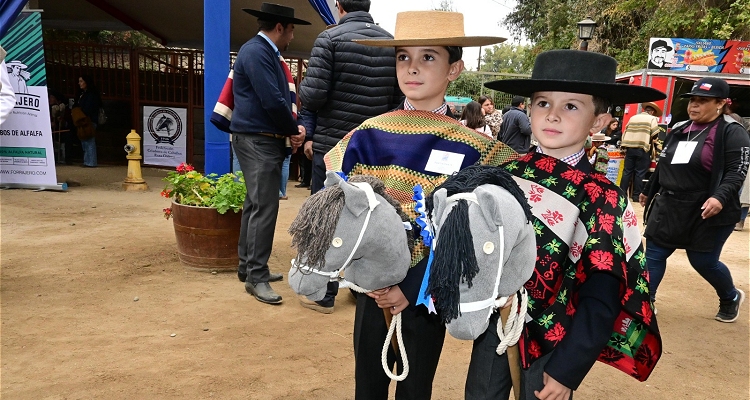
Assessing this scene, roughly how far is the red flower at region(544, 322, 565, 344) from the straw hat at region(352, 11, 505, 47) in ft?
3.31

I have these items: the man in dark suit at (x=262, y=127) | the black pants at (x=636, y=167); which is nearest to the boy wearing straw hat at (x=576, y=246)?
the man in dark suit at (x=262, y=127)

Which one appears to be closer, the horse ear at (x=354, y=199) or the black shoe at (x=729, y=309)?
the horse ear at (x=354, y=199)

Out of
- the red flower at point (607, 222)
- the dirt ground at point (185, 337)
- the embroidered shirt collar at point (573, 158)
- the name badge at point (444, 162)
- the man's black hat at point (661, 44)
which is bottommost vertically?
the dirt ground at point (185, 337)

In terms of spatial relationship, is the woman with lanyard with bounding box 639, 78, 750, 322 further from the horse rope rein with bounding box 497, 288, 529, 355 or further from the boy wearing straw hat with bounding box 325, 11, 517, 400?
the horse rope rein with bounding box 497, 288, 529, 355

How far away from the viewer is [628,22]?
66.4ft

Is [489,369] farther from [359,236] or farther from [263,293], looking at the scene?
[263,293]

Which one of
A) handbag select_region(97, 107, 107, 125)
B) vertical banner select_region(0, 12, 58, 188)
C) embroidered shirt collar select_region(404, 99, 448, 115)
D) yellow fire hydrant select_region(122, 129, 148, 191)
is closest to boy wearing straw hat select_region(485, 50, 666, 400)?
embroidered shirt collar select_region(404, 99, 448, 115)

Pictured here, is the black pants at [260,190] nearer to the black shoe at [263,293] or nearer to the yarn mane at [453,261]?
the black shoe at [263,293]

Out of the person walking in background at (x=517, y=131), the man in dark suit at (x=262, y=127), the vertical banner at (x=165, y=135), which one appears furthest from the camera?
the vertical banner at (x=165, y=135)

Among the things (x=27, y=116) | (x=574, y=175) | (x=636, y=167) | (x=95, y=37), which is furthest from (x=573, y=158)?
(x=95, y=37)

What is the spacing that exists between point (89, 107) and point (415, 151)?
415 inches

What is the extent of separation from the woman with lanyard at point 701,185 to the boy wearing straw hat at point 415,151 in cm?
293

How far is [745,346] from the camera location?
4309 millimetres

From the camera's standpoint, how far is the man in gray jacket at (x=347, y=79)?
387cm
